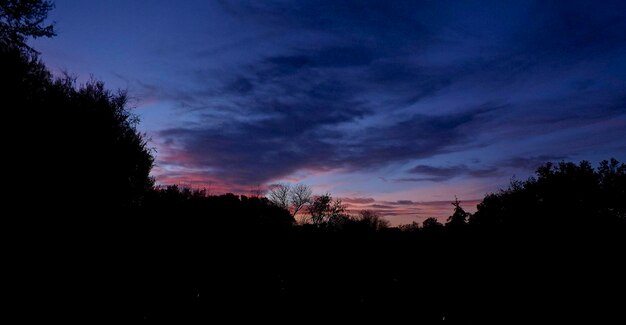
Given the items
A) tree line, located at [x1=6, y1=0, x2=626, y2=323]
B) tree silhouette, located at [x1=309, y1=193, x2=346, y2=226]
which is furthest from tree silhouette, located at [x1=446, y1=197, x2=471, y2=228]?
tree silhouette, located at [x1=309, y1=193, x2=346, y2=226]

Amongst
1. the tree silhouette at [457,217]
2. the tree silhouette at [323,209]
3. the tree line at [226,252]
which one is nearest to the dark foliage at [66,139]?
the tree line at [226,252]

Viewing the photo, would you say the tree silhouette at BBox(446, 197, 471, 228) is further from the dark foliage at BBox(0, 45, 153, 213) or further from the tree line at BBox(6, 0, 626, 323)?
the dark foliage at BBox(0, 45, 153, 213)

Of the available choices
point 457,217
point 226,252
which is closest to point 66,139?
point 226,252

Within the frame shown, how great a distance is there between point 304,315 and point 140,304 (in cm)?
668

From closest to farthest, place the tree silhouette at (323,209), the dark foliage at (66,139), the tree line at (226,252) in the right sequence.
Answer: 1. the tree line at (226,252)
2. the dark foliage at (66,139)
3. the tree silhouette at (323,209)

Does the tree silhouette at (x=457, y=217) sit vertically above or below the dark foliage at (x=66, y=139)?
below

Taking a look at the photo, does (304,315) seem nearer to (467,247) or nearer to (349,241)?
(349,241)

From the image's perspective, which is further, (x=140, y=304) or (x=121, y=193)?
(x=121, y=193)

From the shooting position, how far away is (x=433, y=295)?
13.6m

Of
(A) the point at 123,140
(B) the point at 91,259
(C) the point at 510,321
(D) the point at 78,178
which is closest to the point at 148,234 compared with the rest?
(B) the point at 91,259

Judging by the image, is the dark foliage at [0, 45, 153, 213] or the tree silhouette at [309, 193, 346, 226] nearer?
the dark foliage at [0, 45, 153, 213]

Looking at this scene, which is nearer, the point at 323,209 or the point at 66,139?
the point at 66,139

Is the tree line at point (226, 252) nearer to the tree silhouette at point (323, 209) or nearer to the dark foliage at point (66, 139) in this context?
the dark foliage at point (66, 139)

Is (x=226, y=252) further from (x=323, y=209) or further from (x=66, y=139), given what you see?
(x=323, y=209)
